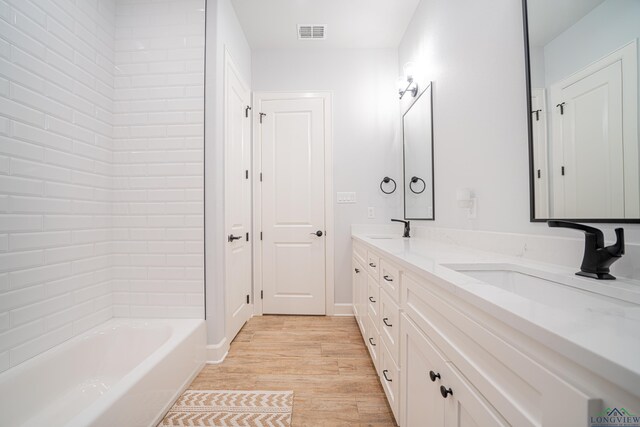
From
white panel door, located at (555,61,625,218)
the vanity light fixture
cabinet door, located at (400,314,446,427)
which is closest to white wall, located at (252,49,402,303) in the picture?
the vanity light fixture

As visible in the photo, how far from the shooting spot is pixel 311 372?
1770 mm

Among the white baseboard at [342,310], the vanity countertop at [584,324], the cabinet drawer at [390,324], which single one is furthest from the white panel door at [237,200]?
the vanity countertop at [584,324]

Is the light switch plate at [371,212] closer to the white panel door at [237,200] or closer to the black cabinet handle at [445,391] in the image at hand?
the white panel door at [237,200]

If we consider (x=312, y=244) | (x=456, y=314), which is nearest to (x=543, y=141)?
(x=456, y=314)

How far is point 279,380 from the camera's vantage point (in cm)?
169

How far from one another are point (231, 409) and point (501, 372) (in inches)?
56.6

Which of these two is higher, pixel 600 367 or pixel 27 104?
pixel 27 104

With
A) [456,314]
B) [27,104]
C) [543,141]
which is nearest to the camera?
[456,314]

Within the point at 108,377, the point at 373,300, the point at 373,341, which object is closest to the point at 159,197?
the point at 108,377

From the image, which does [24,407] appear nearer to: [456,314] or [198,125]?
[198,125]

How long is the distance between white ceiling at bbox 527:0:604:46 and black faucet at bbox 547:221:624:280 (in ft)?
2.28

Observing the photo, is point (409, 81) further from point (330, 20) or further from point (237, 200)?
point (237, 200)

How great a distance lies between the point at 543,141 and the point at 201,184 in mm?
1893

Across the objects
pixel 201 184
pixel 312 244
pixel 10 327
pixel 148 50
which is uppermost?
pixel 148 50
